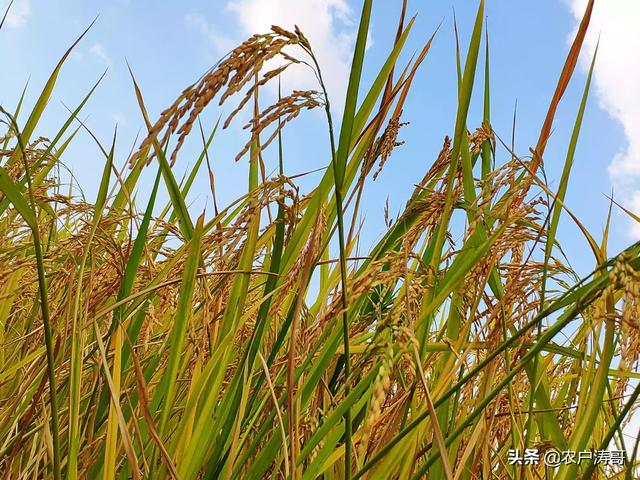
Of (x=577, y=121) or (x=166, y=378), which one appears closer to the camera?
(x=166, y=378)

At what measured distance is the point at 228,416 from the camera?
1112 millimetres

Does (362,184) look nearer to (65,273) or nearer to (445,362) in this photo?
(445,362)

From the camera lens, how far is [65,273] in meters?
1.45

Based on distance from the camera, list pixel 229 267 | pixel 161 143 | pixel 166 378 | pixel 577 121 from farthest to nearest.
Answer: pixel 577 121
pixel 229 267
pixel 166 378
pixel 161 143

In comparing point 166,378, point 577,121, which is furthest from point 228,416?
point 577,121

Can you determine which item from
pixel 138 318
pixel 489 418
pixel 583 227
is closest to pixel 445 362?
pixel 489 418

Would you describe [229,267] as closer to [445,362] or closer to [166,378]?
[166,378]

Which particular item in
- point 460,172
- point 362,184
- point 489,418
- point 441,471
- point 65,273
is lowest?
point 441,471

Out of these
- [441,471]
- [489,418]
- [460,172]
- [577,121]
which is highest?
[577,121]

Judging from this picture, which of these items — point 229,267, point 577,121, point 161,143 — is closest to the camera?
point 161,143

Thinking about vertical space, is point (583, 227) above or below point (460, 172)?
below

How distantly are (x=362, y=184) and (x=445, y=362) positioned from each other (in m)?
0.42

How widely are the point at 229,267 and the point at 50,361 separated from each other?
17.2 inches

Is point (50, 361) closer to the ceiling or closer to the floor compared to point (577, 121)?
closer to the floor
